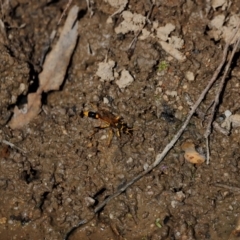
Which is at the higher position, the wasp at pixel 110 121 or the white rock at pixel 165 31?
the white rock at pixel 165 31

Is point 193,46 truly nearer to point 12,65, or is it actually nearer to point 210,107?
point 210,107

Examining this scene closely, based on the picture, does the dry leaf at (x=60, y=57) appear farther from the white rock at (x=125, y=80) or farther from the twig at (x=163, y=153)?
the twig at (x=163, y=153)

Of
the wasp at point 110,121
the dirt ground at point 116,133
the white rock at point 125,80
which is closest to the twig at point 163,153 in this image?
the dirt ground at point 116,133

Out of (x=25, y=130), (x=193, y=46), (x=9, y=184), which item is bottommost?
(x=9, y=184)

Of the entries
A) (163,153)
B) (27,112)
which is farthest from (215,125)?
(27,112)

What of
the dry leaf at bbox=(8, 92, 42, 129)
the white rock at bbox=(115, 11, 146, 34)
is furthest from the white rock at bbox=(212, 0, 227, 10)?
the dry leaf at bbox=(8, 92, 42, 129)

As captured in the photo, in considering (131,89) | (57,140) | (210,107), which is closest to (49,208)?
(57,140)
